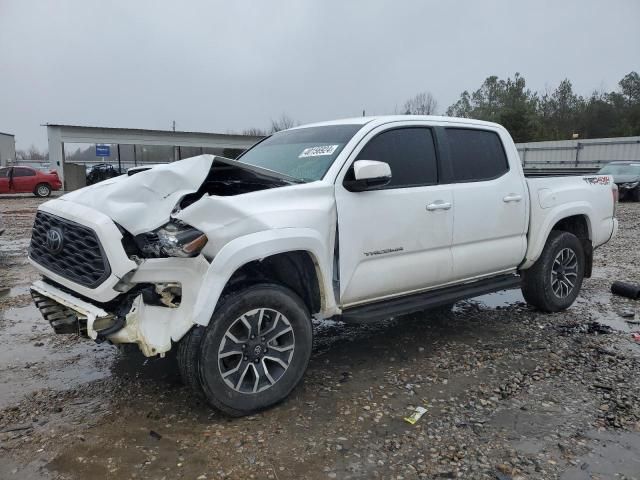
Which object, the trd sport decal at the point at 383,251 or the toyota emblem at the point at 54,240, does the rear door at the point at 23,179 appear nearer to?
the toyota emblem at the point at 54,240

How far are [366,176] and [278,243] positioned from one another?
0.82m

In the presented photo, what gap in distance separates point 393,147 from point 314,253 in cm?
128

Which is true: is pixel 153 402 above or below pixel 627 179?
below

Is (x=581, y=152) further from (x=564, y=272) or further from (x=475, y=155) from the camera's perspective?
(x=475, y=155)

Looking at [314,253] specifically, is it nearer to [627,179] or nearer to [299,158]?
[299,158]

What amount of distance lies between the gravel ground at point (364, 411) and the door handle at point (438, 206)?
4.17 feet

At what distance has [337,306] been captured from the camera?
3.66 m

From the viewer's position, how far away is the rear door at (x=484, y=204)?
4414 millimetres

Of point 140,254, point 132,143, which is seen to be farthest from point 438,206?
point 132,143

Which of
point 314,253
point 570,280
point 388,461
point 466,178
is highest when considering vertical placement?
point 466,178

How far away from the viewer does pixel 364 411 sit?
11.1ft

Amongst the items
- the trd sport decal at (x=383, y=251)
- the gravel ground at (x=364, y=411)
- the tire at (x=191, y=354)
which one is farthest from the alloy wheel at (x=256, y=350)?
the trd sport decal at (x=383, y=251)

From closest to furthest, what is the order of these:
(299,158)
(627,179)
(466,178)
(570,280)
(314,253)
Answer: (314,253) → (299,158) → (466,178) → (570,280) → (627,179)

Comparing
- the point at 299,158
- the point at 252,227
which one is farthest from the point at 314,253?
the point at 299,158
